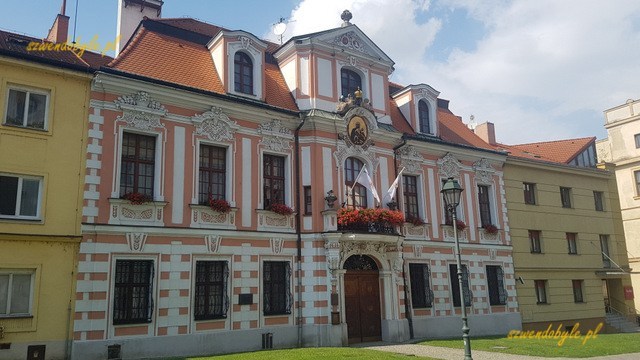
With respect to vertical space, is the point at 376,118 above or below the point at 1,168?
above

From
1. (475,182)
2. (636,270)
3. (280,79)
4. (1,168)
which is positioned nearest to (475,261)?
(475,182)

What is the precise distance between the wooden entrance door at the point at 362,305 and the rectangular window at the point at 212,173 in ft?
20.3

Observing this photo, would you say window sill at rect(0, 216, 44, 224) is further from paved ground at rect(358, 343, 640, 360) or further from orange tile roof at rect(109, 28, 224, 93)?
paved ground at rect(358, 343, 640, 360)

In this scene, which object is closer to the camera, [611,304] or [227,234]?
[227,234]

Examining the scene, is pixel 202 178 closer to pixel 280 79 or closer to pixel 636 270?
pixel 280 79

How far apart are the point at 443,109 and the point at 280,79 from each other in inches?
454

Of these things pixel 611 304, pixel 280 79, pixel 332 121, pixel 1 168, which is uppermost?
pixel 280 79

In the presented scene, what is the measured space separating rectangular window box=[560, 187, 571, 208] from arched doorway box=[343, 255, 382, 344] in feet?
51.5

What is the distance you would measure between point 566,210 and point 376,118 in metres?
15.1

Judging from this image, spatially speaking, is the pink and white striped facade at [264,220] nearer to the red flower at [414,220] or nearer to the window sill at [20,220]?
the red flower at [414,220]

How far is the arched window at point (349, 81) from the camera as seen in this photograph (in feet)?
81.1

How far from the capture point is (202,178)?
66.8 feet

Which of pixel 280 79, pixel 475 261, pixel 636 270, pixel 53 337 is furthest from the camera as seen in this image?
pixel 636 270

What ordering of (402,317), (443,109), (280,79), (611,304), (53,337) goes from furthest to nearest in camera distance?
(611,304) → (443,109) → (280,79) → (402,317) → (53,337)
